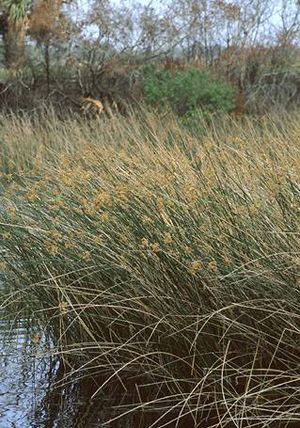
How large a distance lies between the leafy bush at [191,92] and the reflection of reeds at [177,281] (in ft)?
46.9

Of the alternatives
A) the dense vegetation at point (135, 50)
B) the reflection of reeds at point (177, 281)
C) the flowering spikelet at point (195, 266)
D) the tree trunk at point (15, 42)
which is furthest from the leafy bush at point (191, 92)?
the flowering spikelet at point (195, 266)

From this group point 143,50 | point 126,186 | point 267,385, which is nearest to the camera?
point 267,385

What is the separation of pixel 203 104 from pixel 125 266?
602 inches

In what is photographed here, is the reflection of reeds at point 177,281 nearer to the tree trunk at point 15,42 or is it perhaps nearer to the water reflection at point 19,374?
the water reflection at point 19,374

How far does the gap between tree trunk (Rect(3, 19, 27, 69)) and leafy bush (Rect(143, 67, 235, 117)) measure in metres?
4.84

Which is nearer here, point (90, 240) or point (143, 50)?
point (90, 240)

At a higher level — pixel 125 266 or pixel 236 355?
pixel 125 266

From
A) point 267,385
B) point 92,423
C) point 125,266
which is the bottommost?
point 92,423

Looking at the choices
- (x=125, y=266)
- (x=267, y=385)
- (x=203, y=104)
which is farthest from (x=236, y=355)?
(x=203, y=104)

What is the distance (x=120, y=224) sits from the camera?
427cm

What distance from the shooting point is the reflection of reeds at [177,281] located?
148 inches

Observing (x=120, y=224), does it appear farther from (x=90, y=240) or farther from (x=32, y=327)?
(x=32, y=327)

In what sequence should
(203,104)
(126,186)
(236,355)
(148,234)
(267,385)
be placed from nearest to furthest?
(267,385) < (236,355) < (148,234) < (126,186) < (203,104)

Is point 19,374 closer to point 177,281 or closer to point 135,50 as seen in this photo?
point 177,281
